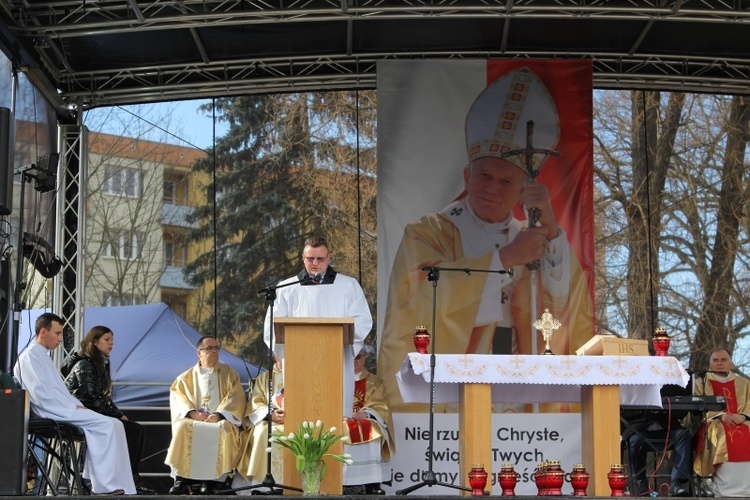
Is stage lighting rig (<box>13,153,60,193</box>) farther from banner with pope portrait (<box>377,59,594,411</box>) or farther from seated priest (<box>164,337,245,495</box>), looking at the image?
banner with pope portrait (<box>377,59,594,411</box>)

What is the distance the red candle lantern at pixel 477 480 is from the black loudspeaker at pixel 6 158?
3365mm

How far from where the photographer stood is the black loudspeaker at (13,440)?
6125 mm

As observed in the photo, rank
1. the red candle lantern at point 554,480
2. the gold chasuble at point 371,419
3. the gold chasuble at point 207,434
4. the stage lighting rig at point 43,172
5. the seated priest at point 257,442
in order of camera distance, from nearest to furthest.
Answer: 1. the red candle lantern at point 554,480
2. the stage lighting rig at point 43,172
3. the gold chasuble at point 371,419
4. the seated priest at point 257,442
5. the gold chasuble at point 207,434

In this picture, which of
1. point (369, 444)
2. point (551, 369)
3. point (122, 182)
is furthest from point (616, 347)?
point (122, 182)

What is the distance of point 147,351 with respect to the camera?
1155 centimetres

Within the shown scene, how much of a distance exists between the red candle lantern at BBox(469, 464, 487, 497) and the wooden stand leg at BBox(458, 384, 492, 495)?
0.17 metres

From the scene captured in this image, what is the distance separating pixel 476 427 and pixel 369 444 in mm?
2136

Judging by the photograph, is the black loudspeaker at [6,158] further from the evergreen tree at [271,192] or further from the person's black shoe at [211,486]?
the evergreen tree at [271,192]

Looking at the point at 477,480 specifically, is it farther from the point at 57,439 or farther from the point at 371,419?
the point at 57,439

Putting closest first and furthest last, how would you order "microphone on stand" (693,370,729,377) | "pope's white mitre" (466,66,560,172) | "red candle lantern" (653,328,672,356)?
"red candle lantern" (653,328,672,356) → "microphone on stand" (693,370,729,377) → "pope's white mitre" (466,66,560,172)

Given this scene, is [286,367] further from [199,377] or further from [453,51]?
[453,51]

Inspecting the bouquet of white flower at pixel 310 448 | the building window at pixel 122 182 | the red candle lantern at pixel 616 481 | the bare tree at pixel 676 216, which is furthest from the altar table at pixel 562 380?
the building window at pixel 122 182

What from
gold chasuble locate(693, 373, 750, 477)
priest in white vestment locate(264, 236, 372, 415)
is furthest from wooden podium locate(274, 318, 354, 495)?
gold chasuble locate(693, 373, 750, 477)

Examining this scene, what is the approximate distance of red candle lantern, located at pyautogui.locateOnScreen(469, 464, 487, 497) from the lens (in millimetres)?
6457
